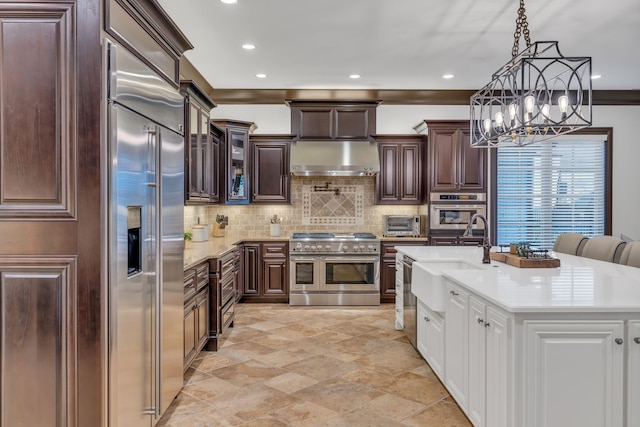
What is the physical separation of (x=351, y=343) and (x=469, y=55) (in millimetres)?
3463

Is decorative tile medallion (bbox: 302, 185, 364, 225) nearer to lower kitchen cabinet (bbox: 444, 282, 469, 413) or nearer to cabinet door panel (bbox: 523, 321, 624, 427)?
lower kitchen cabinet (bbox: 444, 282, 469, 413)

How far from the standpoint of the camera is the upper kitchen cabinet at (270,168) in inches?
242

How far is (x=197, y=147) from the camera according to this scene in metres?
4.38

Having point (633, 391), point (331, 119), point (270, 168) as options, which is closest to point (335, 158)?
point (331, 119)

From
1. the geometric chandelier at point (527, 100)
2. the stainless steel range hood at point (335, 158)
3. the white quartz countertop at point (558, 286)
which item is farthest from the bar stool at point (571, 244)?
the stainless steel range hood at point (335, 158)

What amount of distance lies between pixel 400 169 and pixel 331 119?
48.8 inches

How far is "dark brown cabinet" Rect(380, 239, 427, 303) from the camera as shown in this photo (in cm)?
595

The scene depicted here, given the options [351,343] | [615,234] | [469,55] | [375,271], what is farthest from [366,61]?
[615,234]

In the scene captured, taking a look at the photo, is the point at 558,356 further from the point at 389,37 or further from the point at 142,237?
the point at 389,37

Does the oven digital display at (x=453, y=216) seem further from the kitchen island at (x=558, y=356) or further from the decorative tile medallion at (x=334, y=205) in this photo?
the kitchen island at (x=558, y=356)

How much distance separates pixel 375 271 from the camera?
587cm

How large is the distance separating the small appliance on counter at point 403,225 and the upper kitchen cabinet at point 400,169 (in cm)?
22

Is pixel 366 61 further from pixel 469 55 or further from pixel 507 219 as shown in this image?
Answer: pixel 507 219

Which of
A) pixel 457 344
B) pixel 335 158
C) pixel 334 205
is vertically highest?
pixel 335 158
